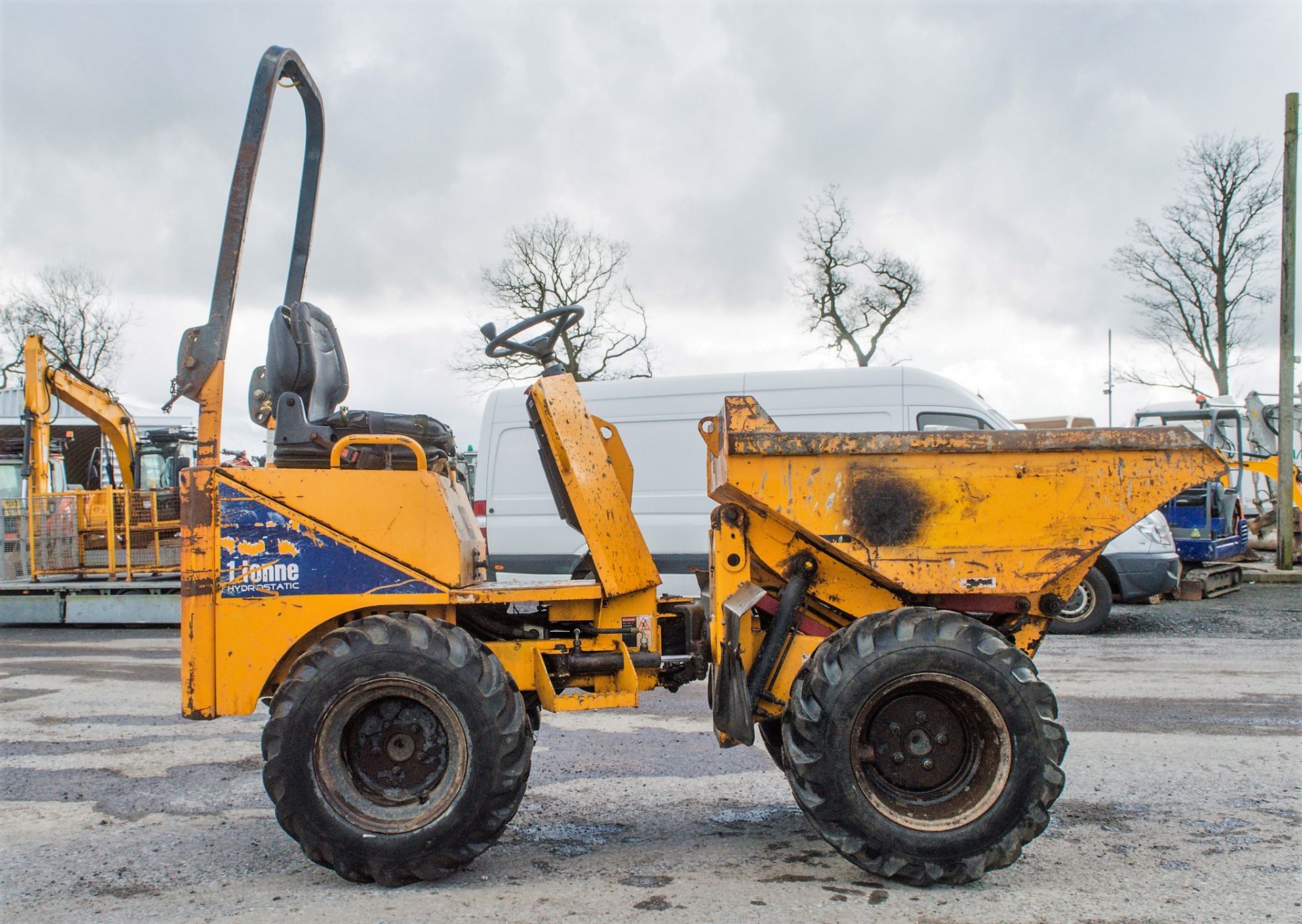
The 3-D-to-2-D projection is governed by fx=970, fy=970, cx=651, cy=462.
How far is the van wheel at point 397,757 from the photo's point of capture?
11.6 feet

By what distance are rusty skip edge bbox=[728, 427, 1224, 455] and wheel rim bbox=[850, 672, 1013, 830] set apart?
2.82ft

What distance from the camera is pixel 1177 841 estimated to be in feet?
13.0

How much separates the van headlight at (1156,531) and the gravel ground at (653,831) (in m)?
3.04

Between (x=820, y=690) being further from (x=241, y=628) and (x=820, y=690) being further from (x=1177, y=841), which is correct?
(x=241, y=628)

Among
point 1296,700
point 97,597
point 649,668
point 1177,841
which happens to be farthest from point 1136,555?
point 97,597

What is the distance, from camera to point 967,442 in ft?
12.1

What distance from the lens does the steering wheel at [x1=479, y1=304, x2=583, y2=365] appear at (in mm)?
4406

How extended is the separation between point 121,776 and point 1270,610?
40.9 feet

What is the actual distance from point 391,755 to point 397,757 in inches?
1.0

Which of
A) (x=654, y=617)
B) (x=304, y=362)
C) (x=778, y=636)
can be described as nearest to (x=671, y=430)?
(x=654, y=617)

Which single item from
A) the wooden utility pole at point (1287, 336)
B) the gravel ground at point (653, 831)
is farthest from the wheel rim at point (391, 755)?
the wooden utility pole at point (1287, 336)

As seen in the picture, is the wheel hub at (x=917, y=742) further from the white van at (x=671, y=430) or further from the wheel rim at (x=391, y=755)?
the white van at (x=671, y=430)

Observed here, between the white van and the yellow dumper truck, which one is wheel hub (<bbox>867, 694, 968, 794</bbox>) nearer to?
the yellow dumper truck


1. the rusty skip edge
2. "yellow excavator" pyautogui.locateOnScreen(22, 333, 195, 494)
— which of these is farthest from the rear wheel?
"yellow excavator" pyautogui.locateOnScreen(22, 333, 195, 494)
